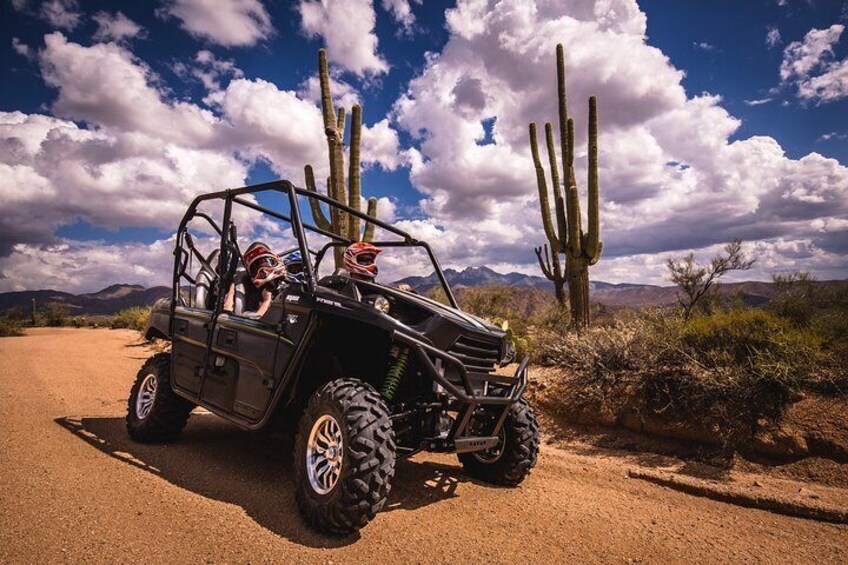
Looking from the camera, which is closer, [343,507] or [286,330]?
[343,507]

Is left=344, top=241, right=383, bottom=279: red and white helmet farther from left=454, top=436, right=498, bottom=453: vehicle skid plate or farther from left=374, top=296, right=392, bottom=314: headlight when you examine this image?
left=454, top=436, right=498, bottom=453: vehicle skid plate

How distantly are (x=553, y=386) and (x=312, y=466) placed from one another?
441 cm

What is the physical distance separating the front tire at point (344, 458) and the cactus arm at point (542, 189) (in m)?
10.9

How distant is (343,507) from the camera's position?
266 centimetres

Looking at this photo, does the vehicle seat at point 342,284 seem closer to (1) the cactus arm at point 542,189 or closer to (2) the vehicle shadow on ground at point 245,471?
(2) the vehicle shadow on ground at point 245,471

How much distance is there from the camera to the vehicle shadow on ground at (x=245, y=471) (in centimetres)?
308

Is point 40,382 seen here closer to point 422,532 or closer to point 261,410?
point 261,410

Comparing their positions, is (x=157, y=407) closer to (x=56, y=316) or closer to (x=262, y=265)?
(x=262, y=265)

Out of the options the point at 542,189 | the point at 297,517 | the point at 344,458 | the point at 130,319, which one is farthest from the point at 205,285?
the point at 130,319

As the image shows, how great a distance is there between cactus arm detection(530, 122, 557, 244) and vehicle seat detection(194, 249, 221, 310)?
9719 mm

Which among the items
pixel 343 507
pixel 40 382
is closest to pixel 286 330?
pixel 343 507

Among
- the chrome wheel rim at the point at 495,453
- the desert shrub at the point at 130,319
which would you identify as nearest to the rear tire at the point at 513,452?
the chrome wheel rim at the point at 495,453

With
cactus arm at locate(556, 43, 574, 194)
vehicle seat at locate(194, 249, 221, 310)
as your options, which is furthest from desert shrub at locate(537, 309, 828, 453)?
cactus arm at locate(556, 43, 574, 194)

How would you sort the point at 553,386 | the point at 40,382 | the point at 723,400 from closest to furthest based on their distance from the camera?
the point at 723,400, the point at 553,386, the point at 40,382
